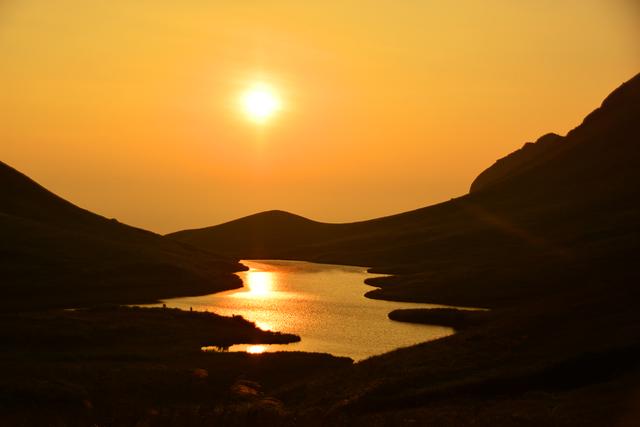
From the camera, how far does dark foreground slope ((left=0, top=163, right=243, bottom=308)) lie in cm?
12094

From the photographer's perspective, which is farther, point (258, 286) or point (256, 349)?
point (258, 286)

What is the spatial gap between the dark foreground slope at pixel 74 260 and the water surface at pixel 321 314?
930cm

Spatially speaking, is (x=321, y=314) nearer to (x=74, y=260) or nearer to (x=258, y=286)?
(x=258, y=286)

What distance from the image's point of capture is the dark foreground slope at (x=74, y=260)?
121 m

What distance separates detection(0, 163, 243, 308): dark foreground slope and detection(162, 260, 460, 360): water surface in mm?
9297

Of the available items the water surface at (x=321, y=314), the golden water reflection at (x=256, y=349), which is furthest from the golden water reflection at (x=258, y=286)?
the golden water reflection at (x=256, y=349)

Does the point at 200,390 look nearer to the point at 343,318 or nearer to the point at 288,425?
the point at 288,425

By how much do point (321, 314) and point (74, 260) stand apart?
5654cm

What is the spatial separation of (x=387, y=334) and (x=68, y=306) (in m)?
48.3

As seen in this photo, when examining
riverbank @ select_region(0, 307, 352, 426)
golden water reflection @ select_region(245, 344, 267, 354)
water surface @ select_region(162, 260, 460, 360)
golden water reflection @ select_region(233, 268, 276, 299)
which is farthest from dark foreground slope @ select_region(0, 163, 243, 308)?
golden water reflection @ select_region(245, 344, 267, 354)

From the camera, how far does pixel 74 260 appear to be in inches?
5522

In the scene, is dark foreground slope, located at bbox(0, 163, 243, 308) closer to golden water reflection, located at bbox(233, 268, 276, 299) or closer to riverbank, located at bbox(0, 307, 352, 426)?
golden water reflection, located at bbox(233, 268, 276, 299)

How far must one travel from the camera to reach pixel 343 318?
100250 millimetres

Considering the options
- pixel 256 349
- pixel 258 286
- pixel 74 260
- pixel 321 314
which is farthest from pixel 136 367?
pixel 258 286
